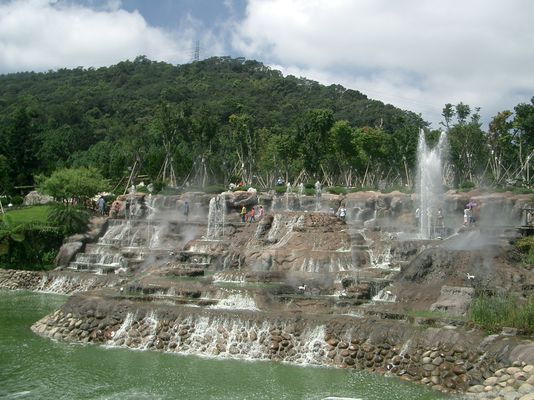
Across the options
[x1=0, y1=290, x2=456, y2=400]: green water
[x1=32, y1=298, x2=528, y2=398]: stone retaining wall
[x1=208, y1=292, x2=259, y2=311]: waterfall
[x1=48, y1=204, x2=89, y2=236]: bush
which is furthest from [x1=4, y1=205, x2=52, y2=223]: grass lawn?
[x1=0, y1=290, x2=456, y2=400]: green water

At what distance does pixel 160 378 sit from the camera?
13195 mm

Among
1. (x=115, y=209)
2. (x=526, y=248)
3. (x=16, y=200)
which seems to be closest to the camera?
(x=526, y=248)

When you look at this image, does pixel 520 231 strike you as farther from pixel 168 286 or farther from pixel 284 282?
pixel 168 286

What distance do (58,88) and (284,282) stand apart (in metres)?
104

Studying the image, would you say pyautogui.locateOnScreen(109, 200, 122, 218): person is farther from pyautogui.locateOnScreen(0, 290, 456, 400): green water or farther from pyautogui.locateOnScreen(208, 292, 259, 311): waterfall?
pyautogui.locateOnScreen(0, 290, 456, 400): green water

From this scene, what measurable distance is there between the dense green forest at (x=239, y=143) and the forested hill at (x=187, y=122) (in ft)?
0.54

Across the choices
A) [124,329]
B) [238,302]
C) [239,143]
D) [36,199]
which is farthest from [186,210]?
[239,143]

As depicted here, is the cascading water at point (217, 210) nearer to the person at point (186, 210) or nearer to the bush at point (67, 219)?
the person at point (186, 210)

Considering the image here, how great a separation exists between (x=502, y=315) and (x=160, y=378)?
7617 millimetres

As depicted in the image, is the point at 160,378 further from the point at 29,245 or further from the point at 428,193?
the point at 428,193

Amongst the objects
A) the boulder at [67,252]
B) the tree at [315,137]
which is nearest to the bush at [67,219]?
the boulder at [67,252]

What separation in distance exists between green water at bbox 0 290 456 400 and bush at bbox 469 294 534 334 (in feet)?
7.89

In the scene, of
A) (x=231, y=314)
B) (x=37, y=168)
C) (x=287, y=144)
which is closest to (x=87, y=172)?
(x=37, y=168)

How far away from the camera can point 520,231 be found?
23266 millimetres
